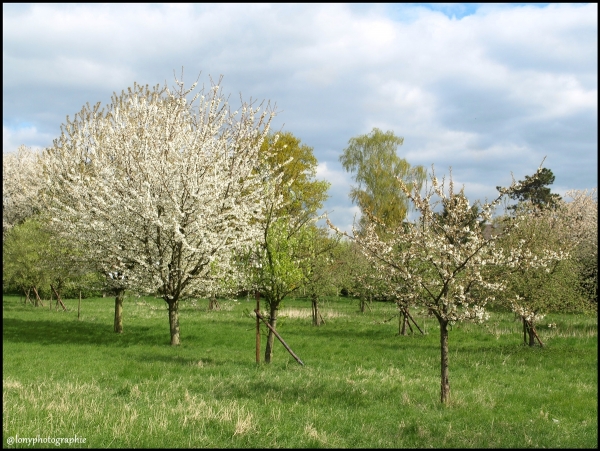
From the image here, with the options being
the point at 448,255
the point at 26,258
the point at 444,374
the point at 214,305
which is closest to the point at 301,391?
the point at 444,374

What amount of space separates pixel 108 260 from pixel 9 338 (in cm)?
550

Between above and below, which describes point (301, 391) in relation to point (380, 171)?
below

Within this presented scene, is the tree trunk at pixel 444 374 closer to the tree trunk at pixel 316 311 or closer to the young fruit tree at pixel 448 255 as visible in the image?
the young fruit tree at pixel 448 255

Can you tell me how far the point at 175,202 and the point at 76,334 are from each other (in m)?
9.14

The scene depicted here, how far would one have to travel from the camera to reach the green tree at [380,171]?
144ft

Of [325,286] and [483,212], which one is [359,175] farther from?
[483,212]

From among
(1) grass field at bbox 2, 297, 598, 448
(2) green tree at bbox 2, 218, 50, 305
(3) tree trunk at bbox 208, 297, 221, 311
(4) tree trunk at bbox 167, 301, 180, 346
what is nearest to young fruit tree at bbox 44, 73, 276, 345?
(4) tree trunk at bbox 167, 301, 180, 346

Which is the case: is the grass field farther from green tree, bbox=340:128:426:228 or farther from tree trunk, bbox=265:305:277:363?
green tree, bbox=340:128:426:228

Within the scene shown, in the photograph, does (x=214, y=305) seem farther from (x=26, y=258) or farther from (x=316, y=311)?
(x=26, y=258)

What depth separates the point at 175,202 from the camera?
60.5ft

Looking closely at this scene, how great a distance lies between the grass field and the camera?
7.69 meters

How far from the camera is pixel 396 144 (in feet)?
150

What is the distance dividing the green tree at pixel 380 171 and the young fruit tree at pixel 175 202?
79.0ft

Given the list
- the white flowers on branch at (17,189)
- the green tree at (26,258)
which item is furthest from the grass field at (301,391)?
the white flowers on branch at (17,189)
